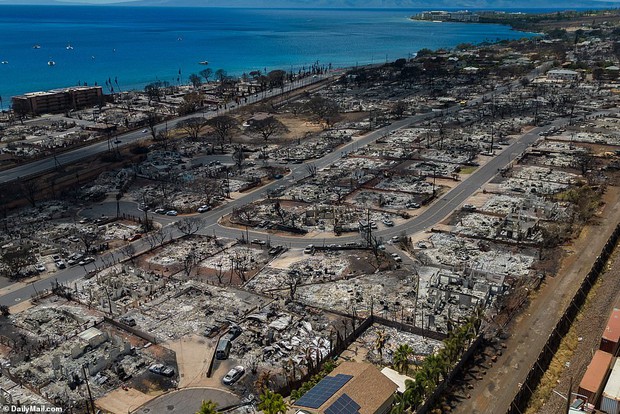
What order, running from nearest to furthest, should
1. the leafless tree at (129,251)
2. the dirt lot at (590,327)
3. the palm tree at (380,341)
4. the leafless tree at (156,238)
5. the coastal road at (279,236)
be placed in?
the dirt lot at (590,327), the palm tree at (380,341), the coastal road at (279,236), the leafless tree at (129,251), the leafless tree at (156,238)

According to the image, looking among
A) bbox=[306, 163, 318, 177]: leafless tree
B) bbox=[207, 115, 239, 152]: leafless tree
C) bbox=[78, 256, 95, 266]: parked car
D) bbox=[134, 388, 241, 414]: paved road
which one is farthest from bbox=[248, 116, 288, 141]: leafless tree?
bbox=[134, 388, 241, 414]: paved road

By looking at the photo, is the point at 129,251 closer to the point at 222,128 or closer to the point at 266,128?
the point at 222,128

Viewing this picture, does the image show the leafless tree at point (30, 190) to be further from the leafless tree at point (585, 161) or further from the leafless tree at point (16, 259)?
the leafless tree at point (585, 161)

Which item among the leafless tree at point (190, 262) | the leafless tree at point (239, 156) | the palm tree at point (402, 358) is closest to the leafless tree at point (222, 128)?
the leafless tree at point (239, 156)

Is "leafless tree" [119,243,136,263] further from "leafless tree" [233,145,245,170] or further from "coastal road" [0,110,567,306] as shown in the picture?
"leafless tree" [233,145,245,170]

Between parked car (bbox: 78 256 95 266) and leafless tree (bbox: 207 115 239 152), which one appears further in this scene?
leafless tree (bbox: 207 115 239 152)

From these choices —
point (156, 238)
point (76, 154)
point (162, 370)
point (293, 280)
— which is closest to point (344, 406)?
point (162, 370)

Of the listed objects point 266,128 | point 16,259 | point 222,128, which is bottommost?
point 16,259
